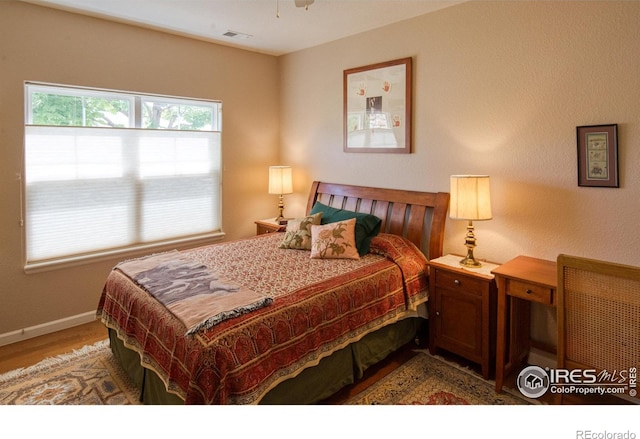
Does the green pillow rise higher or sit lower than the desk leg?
higher

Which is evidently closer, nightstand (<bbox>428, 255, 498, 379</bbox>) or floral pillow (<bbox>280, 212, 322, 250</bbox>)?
nightstand (<bbox>428, 255, 498, 379</bbox>)

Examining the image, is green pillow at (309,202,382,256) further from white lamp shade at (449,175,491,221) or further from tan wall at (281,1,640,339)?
white lamp shade at (449,175,491,221)

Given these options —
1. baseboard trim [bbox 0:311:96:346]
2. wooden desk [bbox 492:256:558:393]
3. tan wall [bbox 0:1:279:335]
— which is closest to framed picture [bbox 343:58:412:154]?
tan wall [bbox 0:1:279:335]

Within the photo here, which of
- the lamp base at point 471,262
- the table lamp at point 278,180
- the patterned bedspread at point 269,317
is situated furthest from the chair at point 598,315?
the table lamp at point 278,180

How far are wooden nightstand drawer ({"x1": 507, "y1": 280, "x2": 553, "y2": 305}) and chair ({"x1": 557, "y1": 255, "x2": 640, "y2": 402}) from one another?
1.29 ft

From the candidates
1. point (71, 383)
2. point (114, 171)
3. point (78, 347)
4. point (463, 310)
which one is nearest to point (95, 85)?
point (114, 171)

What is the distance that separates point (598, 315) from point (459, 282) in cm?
100

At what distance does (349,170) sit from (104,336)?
2.58 meters

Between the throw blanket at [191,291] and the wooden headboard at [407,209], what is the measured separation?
1.54 m

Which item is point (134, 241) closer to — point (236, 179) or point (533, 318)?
point (236, 179)

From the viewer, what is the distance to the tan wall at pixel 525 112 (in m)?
2.22

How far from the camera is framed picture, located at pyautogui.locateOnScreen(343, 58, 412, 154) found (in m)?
3.25

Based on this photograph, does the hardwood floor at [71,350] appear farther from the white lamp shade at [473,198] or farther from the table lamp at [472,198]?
the white lamp shade at [473,198]

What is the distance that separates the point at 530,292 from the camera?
2.16m
